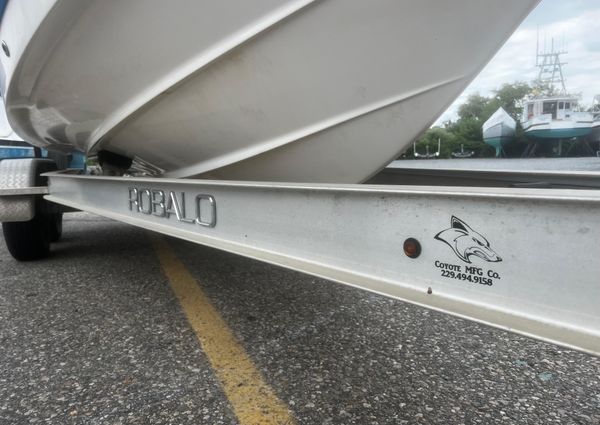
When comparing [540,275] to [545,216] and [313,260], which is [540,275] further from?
[313,260]

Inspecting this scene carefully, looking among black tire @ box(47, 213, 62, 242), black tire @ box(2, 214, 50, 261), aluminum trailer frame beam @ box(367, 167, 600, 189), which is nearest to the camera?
aluminum trailer frame beam @ box(367, 167, 600, 189)

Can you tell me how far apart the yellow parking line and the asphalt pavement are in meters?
0.03

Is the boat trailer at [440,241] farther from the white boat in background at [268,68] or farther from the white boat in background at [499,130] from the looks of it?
the white boat in background at [499,130]

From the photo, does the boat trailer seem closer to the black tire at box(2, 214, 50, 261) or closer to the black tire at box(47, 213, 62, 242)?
the black tire at box(2, 214, 50, 261)

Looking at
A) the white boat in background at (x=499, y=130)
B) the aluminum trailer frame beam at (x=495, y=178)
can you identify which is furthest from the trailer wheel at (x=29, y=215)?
the white boat in background at (x=499, y=130)

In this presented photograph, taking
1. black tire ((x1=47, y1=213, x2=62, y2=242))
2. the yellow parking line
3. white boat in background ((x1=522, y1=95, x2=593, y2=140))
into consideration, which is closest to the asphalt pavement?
the yellow parking line

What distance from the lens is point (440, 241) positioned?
1.06 meters

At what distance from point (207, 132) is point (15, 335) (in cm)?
139

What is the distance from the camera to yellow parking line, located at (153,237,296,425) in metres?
1.53

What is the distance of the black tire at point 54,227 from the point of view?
4139mm

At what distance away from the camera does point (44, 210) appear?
11.7ft

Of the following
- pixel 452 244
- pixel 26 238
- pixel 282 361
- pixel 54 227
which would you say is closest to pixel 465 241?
pixel 452 244

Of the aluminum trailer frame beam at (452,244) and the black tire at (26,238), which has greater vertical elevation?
the aluminum trailer frame beam at (452,244)

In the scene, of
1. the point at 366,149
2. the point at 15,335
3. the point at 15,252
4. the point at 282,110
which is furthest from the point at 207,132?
the point at 15,252
